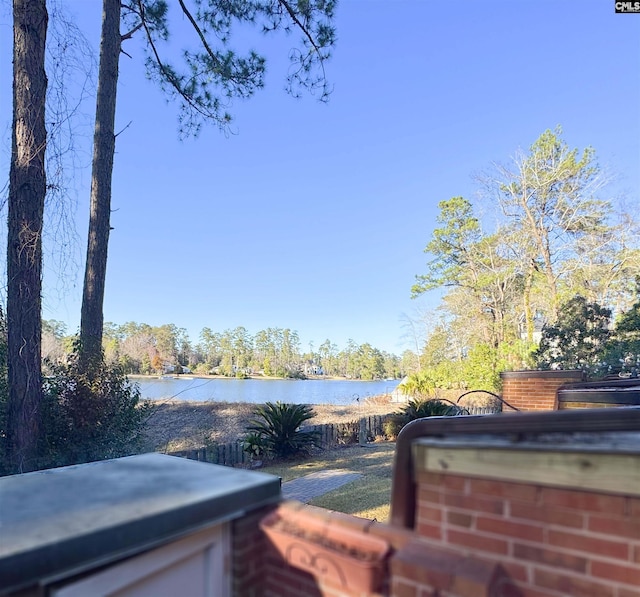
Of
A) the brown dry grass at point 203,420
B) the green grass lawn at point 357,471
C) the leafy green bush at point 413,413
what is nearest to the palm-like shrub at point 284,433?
the green grass lawn at point 357,471

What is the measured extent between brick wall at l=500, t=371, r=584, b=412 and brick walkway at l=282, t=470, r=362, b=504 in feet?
9.70

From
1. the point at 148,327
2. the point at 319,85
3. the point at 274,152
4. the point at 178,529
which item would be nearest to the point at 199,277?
the point at 148,327

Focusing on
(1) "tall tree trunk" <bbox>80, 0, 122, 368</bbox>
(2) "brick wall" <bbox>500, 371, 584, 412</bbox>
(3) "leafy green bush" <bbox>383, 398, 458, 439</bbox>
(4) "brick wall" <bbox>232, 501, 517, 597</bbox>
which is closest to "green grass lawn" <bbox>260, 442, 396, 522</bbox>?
(3) "leafy green bush" <bbox>383, 398, 458, 439</bbox>

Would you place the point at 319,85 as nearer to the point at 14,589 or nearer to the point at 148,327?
the point at 14,589

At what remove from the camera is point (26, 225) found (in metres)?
5.02

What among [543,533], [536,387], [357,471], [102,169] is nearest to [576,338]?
[536,387]

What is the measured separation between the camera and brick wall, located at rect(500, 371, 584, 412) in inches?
241

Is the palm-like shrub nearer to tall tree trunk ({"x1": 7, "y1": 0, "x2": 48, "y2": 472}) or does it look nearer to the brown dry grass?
the brown dry grass

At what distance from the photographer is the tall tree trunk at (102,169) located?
630 centimetres

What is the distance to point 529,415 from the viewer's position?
3.90 feet

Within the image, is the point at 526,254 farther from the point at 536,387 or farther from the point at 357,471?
the point at 357,471

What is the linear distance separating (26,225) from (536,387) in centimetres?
785

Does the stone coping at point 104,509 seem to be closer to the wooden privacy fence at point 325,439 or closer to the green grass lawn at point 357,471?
the green grass lawn at point 357,471

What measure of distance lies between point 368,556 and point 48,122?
6.55m
